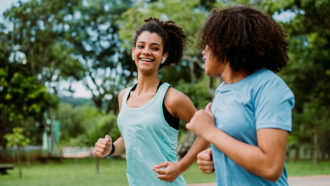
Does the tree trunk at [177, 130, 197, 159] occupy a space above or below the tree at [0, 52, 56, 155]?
below

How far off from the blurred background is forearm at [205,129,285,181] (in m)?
13.2

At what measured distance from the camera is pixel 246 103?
1.37 meters

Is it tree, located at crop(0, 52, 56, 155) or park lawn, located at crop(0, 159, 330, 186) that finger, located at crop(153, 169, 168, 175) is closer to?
park lawn, located at crop(0, 159, 330, 186)

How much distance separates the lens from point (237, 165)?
1402 millimetres

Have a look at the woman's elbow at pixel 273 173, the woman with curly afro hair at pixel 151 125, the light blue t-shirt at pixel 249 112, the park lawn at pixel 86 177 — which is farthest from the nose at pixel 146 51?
the park lawn at pixel 86 177

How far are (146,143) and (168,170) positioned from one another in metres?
0.25

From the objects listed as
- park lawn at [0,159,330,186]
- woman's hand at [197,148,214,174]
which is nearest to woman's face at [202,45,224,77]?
woman's hand at [197,148,214,174]

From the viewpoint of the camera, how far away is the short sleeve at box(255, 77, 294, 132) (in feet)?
4.16

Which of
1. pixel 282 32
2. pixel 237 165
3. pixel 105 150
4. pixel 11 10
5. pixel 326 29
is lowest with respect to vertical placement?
pixel 105 150

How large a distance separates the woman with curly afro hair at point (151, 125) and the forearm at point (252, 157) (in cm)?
69

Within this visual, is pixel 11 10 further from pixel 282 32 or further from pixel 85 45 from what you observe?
pixel 282 32

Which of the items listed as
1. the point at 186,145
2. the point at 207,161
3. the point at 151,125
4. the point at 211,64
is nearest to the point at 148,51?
the point at 151,125

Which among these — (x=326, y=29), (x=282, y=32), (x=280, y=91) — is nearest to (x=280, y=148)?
(x=280, y=91)

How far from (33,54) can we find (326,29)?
51.4ft
